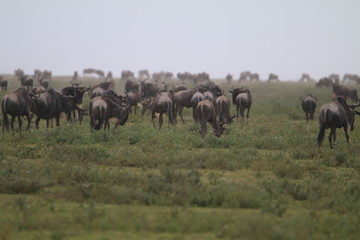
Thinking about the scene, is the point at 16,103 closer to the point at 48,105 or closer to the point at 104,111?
the point at 48,105

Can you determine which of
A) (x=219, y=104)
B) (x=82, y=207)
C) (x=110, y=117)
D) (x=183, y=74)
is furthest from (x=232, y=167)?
(x=183, y=74)

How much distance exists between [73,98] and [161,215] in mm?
17879

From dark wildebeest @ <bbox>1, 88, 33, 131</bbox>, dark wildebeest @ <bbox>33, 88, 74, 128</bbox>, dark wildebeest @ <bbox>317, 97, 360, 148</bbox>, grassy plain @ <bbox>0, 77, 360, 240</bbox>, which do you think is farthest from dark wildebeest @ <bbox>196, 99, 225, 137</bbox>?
dark wildebeest @ <bbox>1, 88, 33, 131</bbox>

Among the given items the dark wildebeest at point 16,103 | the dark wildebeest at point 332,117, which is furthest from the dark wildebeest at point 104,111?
the dark wildebeest at point 332,117

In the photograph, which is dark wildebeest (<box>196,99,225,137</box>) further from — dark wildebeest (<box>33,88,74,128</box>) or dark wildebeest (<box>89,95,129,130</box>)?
dark wildebeest (<box>33,88,74,128</box>)

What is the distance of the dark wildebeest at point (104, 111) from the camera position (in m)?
21.6

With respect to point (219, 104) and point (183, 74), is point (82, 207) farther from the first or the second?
point (183, 74)

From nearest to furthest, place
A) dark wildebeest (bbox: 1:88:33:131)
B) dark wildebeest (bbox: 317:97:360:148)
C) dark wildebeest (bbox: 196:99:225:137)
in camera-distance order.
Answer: dark wildebeest (bbox: 317:97:360:148), dark wildebeest (bbox: 1:88:33:131), dark wildebeest (bbox: 196:99:225:137)

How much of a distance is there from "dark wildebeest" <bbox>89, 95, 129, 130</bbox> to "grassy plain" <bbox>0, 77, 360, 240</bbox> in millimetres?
3493

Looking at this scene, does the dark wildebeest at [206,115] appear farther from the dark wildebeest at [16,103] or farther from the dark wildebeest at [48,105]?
the dark wildebeest at [16,103]

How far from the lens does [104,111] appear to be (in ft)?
71.5

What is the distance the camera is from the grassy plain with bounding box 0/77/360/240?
8.48 m

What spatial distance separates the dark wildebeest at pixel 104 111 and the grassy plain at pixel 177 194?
11.5 feet

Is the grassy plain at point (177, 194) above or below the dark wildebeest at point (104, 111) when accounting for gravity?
below
